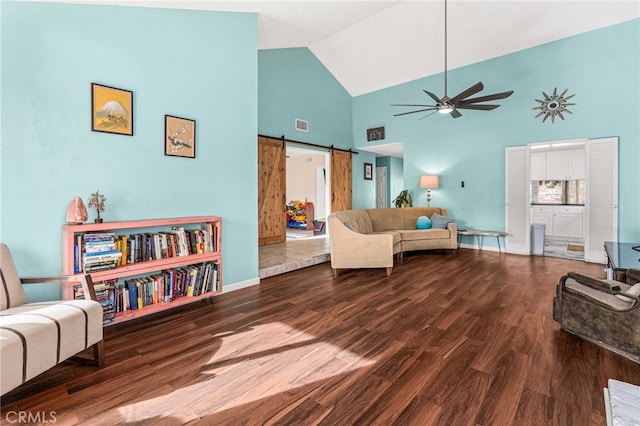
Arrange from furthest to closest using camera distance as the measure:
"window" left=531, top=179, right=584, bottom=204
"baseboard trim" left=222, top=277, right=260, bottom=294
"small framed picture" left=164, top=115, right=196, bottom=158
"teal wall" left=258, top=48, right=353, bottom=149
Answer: "window" left=531, top=179, right=584, bottom=204 → "teal wall" left=258, top=48, right=353, bottom=149 → "baseboard trim" left=222, top=277, right=260, bottom=294 → "small framed picture" left=164, top=115, right=196, bottom=158

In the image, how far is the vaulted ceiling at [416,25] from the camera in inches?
170

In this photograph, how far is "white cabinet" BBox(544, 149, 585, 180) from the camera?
7098 millimetres

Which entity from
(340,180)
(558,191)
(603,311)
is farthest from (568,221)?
(603,311)

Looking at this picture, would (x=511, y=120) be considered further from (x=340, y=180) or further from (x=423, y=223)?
(x=340, y=180)

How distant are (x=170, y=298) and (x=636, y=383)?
364 centimetres

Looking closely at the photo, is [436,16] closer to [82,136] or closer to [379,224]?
[379,224]

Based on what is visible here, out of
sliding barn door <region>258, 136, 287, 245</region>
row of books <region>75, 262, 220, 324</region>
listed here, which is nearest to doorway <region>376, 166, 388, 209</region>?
sliding barn door <region>258, 136, 287, 245</region>

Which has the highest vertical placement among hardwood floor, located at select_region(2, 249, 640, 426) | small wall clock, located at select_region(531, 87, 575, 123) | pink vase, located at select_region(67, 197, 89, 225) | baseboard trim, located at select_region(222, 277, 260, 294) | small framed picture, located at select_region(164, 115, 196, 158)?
small wall clock, located at select_region(531, 87, 575, 123)

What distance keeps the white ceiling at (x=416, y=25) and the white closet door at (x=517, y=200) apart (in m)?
2.04

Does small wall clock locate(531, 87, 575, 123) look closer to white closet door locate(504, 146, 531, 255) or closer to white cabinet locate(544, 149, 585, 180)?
white closet door locate(504, 146, 531, 255)

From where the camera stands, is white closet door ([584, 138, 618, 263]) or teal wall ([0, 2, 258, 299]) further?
white closet door ([584, 138, 618, 263])

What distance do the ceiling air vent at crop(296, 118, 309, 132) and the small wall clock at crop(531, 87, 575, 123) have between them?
179 inches

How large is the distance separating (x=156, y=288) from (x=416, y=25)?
5.94 meters

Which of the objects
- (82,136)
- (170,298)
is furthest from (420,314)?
(82,136)
